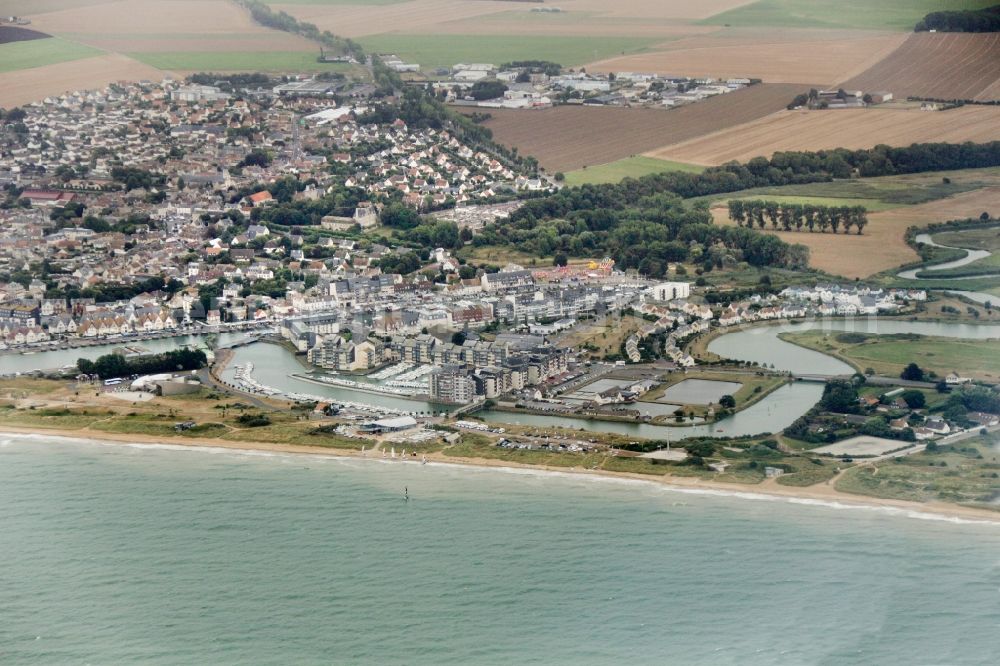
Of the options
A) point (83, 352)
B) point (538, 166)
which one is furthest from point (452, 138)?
point (83, 352)

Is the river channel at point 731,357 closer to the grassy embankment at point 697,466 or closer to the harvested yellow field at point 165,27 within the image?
the grassy embankment at point 697,466

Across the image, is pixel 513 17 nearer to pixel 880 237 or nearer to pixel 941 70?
pixel 941 70

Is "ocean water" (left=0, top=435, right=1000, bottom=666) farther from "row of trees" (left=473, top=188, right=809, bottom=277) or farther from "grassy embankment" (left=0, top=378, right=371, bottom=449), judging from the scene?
"row of trees" (left=473, top=188, right=809, bottom=277)

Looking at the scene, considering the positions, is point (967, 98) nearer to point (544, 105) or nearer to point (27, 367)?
point (544, 105)

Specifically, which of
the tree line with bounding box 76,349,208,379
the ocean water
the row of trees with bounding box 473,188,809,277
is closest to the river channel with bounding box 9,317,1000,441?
the tree line with bounding box 76,349,208,379

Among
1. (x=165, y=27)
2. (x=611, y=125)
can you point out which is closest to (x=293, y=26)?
(x=165, y=27)

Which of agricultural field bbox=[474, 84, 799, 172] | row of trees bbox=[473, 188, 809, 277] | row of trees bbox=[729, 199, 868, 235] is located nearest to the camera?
row of trees bbox=[473, 188, 809, 277]
